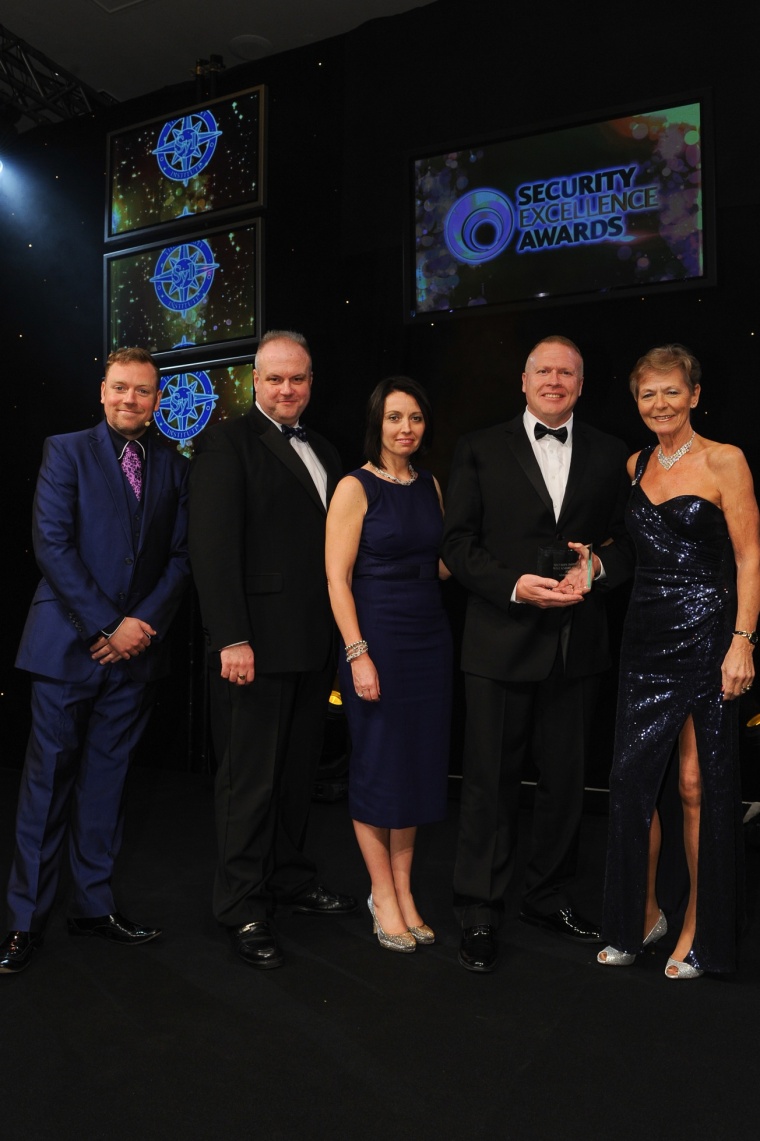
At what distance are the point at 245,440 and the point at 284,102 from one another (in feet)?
10.4

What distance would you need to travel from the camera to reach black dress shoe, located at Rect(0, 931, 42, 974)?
2.67 metres

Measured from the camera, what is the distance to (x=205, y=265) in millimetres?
5352

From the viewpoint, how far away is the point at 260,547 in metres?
2.87

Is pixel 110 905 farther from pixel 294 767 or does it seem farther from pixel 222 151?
pixel 222 151

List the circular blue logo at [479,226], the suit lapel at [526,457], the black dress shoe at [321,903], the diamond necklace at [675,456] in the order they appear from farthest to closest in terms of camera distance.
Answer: the circular blue logo at [479,226]
the black dress shoe at [321,903]
the suit lapel at [526,457]
the diamond necklace at [675,456]

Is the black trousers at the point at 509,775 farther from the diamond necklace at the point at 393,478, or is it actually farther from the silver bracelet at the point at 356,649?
the diamond necklace at the point at 393,478

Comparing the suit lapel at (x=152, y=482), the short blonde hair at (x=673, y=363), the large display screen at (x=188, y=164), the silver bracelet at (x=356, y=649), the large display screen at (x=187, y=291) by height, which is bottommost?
the silver bracelet at (x=356, y=649)

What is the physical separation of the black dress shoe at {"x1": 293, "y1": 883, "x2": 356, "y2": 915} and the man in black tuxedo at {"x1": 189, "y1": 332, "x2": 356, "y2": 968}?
0.21m

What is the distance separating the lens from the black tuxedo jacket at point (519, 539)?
279 centimetres

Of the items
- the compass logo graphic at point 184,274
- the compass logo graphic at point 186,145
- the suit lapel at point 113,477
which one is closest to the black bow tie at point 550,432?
the suit lapel at point 113,477

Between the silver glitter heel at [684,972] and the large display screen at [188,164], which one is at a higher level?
the large display screen at [188,164]

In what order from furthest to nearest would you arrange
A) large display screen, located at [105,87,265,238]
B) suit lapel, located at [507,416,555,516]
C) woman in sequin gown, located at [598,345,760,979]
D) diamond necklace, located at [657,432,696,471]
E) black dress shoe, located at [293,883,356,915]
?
1. large display screen, located at [105,87,265,238]
2. black dress shoe, located at [293,883,356,915]
3. suit lapel, located at [507,416,555,516]
4. diamond necklace, located at [657,432,696,471]
5. woman in sequin gown, located at [598,345,760,979]

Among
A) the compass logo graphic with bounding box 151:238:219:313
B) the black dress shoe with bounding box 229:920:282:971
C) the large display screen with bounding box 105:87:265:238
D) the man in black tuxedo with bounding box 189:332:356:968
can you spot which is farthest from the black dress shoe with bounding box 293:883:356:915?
the large display screen with bounding box 105:87:265:238

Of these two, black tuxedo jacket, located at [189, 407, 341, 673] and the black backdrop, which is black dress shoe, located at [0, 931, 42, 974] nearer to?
black tuxedo jacket, located at [189, 407, 341, 673]
